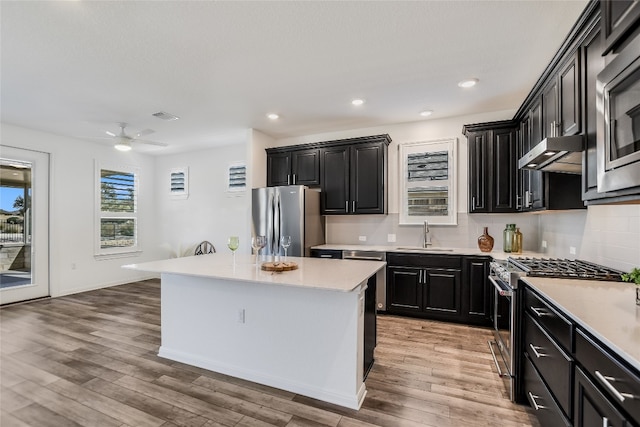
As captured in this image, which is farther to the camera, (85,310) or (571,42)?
(85,310)

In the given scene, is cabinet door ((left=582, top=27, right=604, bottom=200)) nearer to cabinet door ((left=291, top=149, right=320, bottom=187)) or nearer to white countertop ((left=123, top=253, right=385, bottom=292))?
white countertop ((left=123, top=253, right=385, bottom=292))

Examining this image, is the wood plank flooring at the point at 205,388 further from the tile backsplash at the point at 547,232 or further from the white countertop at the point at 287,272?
the tile backsplash at the point at 547,232

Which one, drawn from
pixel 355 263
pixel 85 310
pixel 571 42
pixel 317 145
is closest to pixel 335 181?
pixel 317 145

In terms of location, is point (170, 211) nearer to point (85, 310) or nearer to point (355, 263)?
point (85, 310)

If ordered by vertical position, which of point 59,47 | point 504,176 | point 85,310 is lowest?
point 85,310

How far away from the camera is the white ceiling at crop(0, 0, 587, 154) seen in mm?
2074

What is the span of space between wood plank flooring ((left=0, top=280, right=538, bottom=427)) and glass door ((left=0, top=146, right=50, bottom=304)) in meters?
1.65

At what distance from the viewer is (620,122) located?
133cm

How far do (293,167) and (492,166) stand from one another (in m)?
2.83

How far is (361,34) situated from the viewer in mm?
2322

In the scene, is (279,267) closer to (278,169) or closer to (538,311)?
(538,311)

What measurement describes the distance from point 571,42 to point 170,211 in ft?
22.9

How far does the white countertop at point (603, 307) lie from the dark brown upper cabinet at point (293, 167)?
3287mm

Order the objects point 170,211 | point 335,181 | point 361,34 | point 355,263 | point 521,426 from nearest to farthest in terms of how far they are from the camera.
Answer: point 521,426, point 361,34, point 355,263, point 335,181, point 170,211
